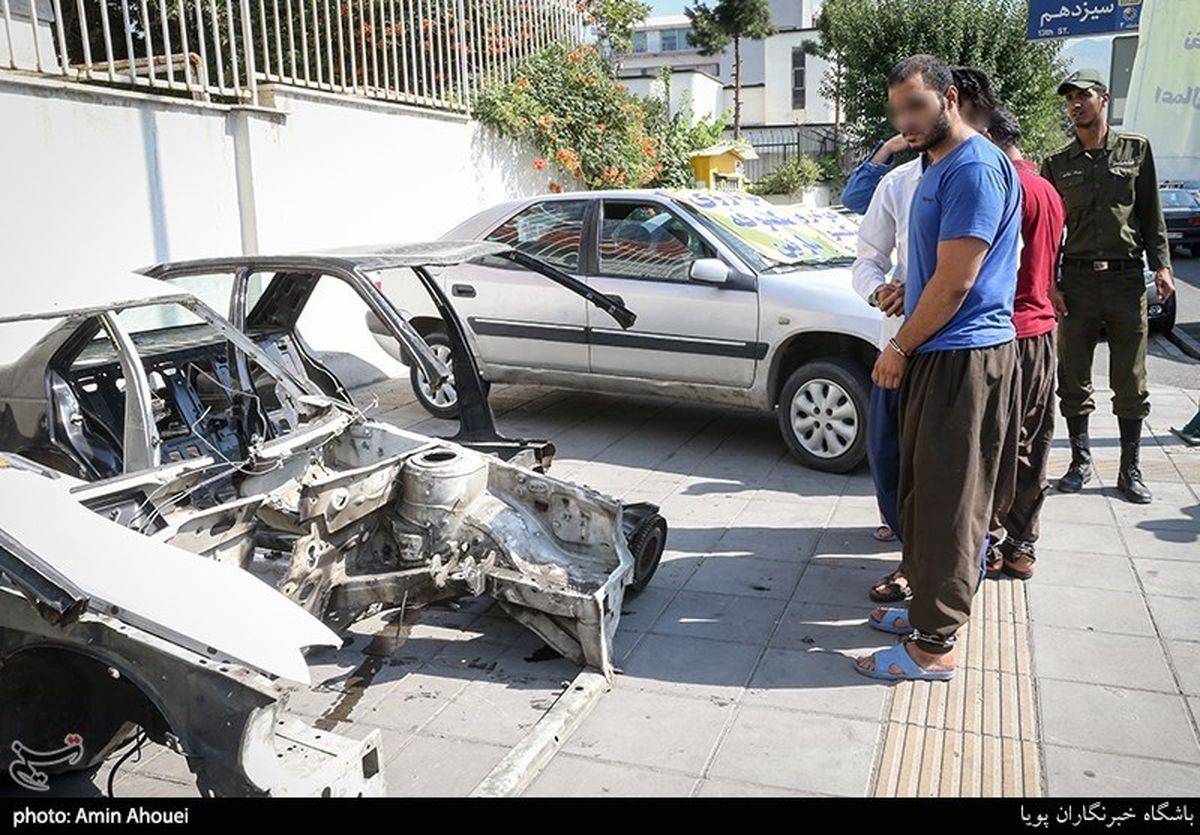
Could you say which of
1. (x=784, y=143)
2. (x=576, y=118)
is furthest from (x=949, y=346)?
(x=784, y=143)

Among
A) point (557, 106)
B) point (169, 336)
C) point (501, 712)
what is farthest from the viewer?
point (557, 106)

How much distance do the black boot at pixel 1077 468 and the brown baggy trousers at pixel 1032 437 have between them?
1.29 m

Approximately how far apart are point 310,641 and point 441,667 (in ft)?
5.32

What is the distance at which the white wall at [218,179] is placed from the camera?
6504 mm

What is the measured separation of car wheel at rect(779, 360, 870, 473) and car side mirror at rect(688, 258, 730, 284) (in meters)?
0.78

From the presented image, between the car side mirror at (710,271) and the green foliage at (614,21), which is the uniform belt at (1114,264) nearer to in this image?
the car side mirror at (710,271)

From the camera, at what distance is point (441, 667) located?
4.01 meters

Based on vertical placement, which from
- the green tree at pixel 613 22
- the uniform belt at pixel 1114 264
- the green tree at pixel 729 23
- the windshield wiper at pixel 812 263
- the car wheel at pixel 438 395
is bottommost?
the car wheel at pixel 438 395

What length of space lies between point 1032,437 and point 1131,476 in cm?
167

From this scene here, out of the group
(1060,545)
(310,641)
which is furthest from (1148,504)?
(310,641)

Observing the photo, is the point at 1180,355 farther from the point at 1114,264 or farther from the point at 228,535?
the point at 228,535

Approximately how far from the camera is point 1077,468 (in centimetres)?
591

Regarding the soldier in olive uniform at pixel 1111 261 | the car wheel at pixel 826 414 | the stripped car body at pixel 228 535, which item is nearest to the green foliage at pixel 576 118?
the car wheel at pixel 826 414

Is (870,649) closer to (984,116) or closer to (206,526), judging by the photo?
(984,116)
